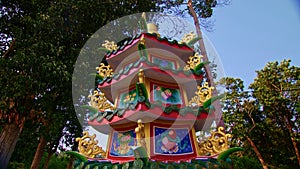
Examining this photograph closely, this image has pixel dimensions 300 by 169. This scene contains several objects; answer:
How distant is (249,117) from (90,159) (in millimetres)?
16528

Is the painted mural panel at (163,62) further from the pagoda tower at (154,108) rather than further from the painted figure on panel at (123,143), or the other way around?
the painted figure on panel at (123,143)

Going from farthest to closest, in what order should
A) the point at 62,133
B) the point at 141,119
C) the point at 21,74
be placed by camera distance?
the point at 62,133 → the point at 21,74 → the point at 141,119

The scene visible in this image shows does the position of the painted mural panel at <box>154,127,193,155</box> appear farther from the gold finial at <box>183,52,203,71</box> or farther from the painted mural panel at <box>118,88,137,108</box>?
the gold finial at <box>183,52,203,71</box>

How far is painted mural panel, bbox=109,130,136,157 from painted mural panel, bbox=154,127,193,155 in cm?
48

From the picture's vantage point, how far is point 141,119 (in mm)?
4016

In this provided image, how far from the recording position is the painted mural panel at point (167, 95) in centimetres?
471

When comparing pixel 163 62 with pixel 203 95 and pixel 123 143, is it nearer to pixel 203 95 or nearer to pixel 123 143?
pixel 203 95

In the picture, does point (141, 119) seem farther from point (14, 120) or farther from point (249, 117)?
point (249, 117)

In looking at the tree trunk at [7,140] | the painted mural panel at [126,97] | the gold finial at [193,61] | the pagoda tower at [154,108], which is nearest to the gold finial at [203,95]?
the pagoda tower at [154,108]

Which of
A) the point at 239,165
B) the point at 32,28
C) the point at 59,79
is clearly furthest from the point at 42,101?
the point at 239,165

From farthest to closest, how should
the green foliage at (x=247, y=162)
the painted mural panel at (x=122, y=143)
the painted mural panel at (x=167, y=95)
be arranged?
the green foliage at (x=247, y=162) < the painted mural panel at (x=167, y=95) < the painted mural panel at (x=122, y=143)

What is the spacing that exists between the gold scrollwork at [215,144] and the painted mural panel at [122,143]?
1.33m

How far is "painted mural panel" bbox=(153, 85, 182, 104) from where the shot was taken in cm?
471

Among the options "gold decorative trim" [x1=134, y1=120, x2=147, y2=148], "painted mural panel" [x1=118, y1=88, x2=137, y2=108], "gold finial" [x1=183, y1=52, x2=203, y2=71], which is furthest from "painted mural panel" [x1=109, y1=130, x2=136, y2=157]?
"gold finial" [x1=183, y1=52, x2=203, y2=71]
